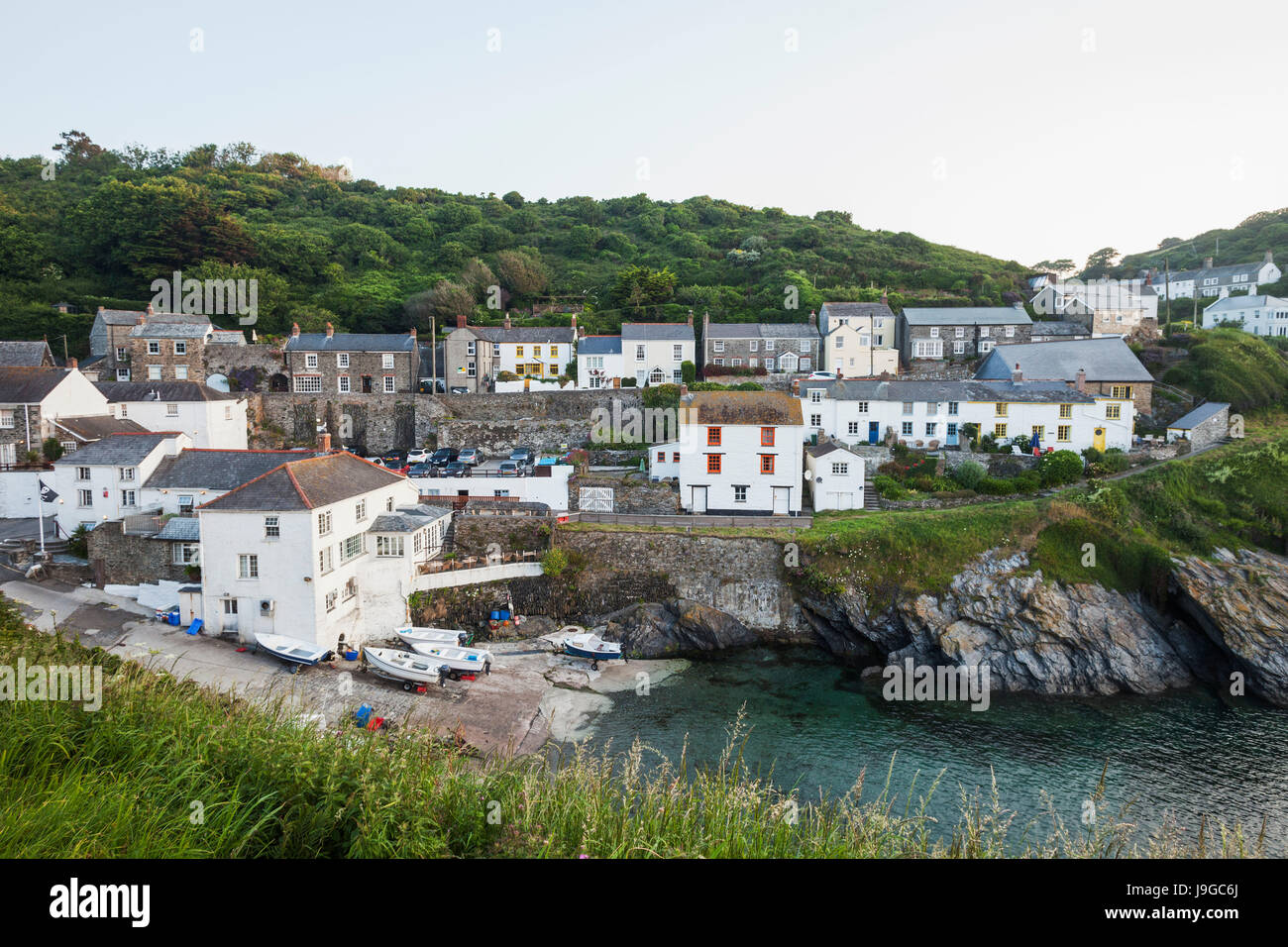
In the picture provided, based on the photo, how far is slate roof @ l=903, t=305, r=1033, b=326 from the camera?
48.2 m

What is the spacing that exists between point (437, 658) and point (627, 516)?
10760 millimetres

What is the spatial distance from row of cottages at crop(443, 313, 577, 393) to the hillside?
7096 mm

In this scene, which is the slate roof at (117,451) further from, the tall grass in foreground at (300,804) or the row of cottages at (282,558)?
the tall grass in foreground at (300,804)

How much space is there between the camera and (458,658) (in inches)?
884

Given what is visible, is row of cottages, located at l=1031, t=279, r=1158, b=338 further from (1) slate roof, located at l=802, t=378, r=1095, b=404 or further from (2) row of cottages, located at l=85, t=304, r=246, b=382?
(2) row of cottages, located at l=85, t=304, r=246, b=382

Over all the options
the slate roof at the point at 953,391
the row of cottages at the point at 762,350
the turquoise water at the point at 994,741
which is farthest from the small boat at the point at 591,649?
the row of cottages at the point at 762,350

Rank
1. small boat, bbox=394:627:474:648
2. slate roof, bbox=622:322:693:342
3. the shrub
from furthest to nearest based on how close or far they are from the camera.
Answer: slate roof, bbox=622:322:693:342 < the shrub < small boat, bbox=394:627:474:648

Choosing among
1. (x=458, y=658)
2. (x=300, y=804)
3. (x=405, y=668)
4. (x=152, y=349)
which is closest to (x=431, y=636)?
(x=458, y=658)

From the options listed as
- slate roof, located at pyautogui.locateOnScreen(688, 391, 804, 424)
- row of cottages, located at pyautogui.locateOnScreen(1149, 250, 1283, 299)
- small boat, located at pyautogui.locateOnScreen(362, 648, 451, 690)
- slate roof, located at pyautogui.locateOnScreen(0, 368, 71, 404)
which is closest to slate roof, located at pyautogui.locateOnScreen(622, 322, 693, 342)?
slate roof, located at pyautogui.locateOnScreen(688, 391, 804, 424)

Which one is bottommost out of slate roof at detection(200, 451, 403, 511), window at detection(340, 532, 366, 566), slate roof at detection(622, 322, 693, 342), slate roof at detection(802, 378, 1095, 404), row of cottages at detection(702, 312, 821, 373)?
window at detection(340, 532, 366, 566)

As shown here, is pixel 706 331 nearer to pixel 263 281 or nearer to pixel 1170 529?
pixel 1170 529

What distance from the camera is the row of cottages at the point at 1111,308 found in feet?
161

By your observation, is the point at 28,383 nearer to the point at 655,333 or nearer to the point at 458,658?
the point at 458,658

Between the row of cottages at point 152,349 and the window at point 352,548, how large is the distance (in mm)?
24105
